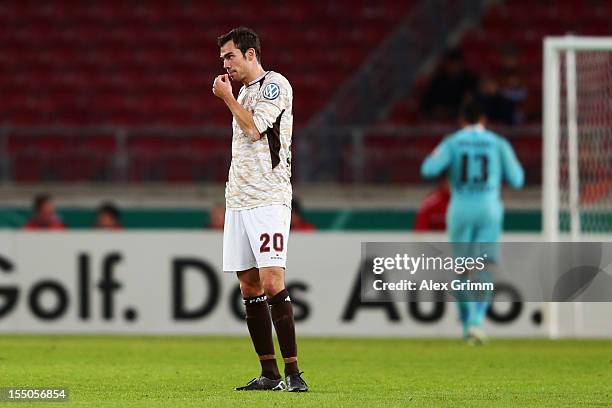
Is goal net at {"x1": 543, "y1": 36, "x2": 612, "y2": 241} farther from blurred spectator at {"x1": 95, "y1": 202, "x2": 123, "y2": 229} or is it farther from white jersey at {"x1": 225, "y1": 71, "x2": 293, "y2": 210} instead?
white jersey at {"x1": 225, "y1": 71, "x2": 293, "y2": 210}

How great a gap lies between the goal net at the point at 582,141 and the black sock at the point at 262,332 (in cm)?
538

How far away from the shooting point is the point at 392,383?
8008 millimetres

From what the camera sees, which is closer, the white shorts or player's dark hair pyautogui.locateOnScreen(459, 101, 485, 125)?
the white shorts

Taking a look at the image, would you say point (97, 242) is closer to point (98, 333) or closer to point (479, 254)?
point (98, 333)

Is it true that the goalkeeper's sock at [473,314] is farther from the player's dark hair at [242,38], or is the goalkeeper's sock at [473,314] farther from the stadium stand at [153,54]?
the stadium stand at [153,54]

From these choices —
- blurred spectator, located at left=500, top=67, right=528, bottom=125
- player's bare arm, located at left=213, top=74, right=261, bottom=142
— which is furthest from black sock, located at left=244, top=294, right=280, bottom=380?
blurred spectator, located at left=500, top=67, right=528, bottom=125

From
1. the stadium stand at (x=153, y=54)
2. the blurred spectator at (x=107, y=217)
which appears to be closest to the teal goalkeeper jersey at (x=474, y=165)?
the blurred spectator at (x=107, y=217)

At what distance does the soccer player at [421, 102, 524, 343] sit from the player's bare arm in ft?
14.1

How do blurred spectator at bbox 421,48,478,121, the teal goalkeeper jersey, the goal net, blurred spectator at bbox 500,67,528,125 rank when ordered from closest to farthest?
the teal goalkeeper jersey < the goal net < blurred spectator at bbox 500,67,528,125 < blurred spectator at bbox 421,48,478,121

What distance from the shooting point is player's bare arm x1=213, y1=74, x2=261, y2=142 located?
7031mm

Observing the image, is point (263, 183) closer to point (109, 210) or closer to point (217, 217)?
point (217, 217)

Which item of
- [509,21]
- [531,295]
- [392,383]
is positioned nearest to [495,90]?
[509,21]

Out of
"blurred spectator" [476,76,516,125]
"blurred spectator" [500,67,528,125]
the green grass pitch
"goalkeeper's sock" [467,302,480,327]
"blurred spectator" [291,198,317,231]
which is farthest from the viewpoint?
"blurred spectator" [500,67,528,125]

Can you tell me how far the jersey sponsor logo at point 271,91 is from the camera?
7.15 meters
